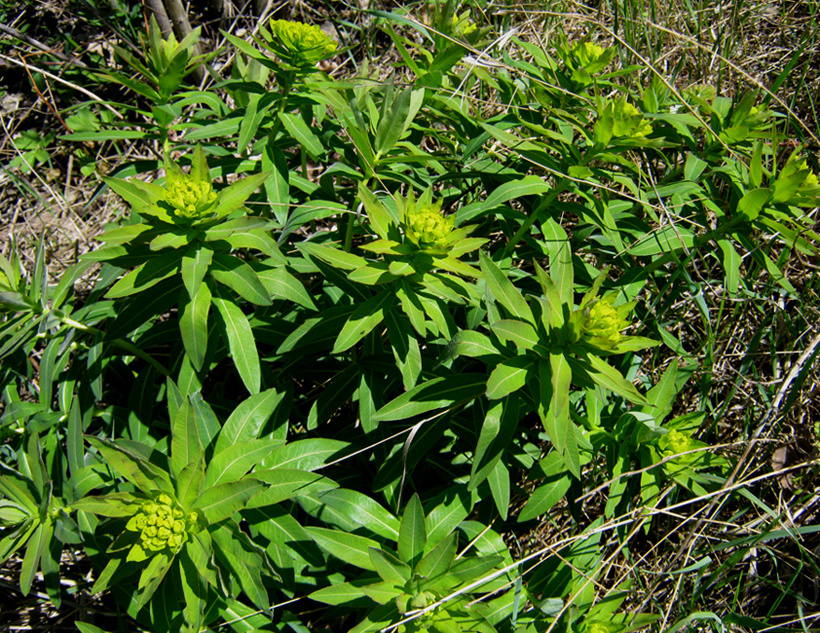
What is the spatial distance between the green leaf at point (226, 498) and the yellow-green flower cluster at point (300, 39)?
5.56ft

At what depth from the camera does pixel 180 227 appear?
2031mm

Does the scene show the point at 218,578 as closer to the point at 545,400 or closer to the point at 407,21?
the point at 545,400

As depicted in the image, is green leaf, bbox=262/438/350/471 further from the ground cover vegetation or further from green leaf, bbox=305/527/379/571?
green leaf, bbox=305/527/379/571

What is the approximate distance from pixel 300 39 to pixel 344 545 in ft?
6.40

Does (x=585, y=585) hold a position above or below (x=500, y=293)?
below

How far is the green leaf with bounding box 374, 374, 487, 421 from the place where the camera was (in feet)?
6.61

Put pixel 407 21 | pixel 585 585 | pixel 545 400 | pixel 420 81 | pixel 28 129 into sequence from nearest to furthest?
pixel 545 400, pixel 585 585, pixel 407 21, pixel 420 81, pixel 28 129

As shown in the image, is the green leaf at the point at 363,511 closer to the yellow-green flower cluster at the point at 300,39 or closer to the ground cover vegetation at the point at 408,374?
the ground cover vegetation at the point at 408,374

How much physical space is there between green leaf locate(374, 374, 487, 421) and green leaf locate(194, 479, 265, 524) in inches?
18.5

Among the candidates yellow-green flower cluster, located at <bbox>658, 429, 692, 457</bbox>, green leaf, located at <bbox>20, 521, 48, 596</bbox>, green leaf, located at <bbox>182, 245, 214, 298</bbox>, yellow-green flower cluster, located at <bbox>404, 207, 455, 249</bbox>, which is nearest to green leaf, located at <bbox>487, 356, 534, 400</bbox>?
yellow-green flower cluster, located at <bbox>404, 207, 455, 249</bbox>

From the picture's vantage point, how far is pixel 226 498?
1771 mm

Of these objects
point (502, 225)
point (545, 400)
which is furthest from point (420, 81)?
point (545, 400)

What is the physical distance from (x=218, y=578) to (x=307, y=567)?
52 cm

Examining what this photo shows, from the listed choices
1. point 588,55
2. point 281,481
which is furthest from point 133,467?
point 588,55
